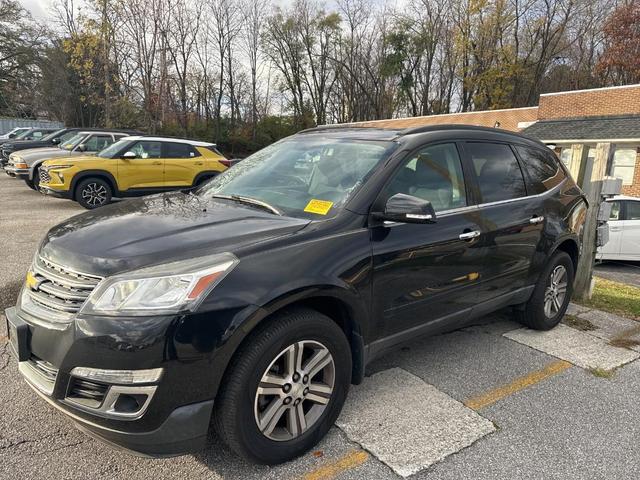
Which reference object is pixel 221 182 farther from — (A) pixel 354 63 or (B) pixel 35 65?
(A) pixel 354 63

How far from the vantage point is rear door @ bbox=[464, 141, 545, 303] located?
11.8 ft

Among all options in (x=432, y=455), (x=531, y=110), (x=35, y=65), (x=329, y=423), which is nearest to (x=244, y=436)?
(x=329, y=423)

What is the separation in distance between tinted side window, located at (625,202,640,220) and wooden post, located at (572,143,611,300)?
7.73m

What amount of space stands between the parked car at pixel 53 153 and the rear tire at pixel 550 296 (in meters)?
12.0

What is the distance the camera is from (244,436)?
2273 mm

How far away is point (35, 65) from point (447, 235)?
45.8m

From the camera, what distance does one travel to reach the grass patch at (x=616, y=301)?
538 cm

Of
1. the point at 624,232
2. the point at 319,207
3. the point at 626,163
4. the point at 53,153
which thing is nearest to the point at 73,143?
the point at 53,153

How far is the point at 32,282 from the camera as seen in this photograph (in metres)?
2.54

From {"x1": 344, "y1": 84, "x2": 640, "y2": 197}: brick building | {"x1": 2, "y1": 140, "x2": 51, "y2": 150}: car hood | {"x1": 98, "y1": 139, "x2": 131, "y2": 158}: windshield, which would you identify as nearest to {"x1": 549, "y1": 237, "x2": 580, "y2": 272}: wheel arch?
{"x1": 98, "y1": 139, "x2": 131, "y2": 158}: windshield

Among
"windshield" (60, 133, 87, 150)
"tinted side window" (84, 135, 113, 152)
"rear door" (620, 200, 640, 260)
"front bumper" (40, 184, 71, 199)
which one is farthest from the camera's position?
"windshield" (60, 133, 87, 150)

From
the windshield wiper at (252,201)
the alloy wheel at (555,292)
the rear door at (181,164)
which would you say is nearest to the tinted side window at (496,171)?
the alloy wheel at (555,292)

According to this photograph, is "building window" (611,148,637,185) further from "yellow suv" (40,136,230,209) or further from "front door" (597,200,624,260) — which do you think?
"yellow suv" (40,136,230,209)

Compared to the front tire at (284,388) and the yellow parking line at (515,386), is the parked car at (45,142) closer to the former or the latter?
the front tire at (284,388)
